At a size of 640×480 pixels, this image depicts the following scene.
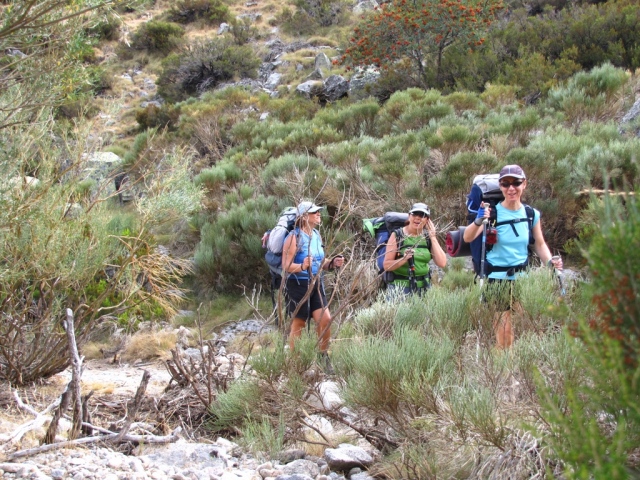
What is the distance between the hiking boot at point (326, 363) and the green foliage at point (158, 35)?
29.7 meters

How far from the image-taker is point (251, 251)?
31.7ft

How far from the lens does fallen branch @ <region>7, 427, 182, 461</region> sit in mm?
3125

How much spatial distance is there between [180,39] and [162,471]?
100 ft

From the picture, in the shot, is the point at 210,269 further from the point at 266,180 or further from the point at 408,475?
the point at 408,475

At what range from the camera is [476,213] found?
4957mm

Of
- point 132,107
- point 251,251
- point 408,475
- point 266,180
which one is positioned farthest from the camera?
point 132,107

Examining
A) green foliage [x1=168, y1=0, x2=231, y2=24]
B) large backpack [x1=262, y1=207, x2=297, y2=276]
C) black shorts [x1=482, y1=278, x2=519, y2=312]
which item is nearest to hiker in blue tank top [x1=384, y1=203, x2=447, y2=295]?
black shorts [x1=482, y1=278, x2=519, y2=312]

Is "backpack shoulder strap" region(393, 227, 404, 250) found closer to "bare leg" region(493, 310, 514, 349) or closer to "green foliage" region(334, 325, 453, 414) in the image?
"bare leg" region(493, 310, 514, 349)

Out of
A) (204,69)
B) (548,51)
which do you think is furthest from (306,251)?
(204,69)

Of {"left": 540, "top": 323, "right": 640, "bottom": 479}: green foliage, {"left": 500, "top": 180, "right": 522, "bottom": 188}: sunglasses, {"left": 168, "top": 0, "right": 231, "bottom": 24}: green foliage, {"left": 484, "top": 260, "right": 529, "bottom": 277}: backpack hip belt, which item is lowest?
{"left": 484, "top": 260, "right": 529, "bottom": 277}: backpack hip belt

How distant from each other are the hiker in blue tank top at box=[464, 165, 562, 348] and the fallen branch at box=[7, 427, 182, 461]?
2.47 m

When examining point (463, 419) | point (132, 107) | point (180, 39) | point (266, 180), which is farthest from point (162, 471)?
point (180, 39)

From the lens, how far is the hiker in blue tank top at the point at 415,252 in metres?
5.17

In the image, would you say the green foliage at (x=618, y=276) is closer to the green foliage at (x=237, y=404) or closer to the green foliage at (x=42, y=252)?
the green foliage at (x=237, y=404)
